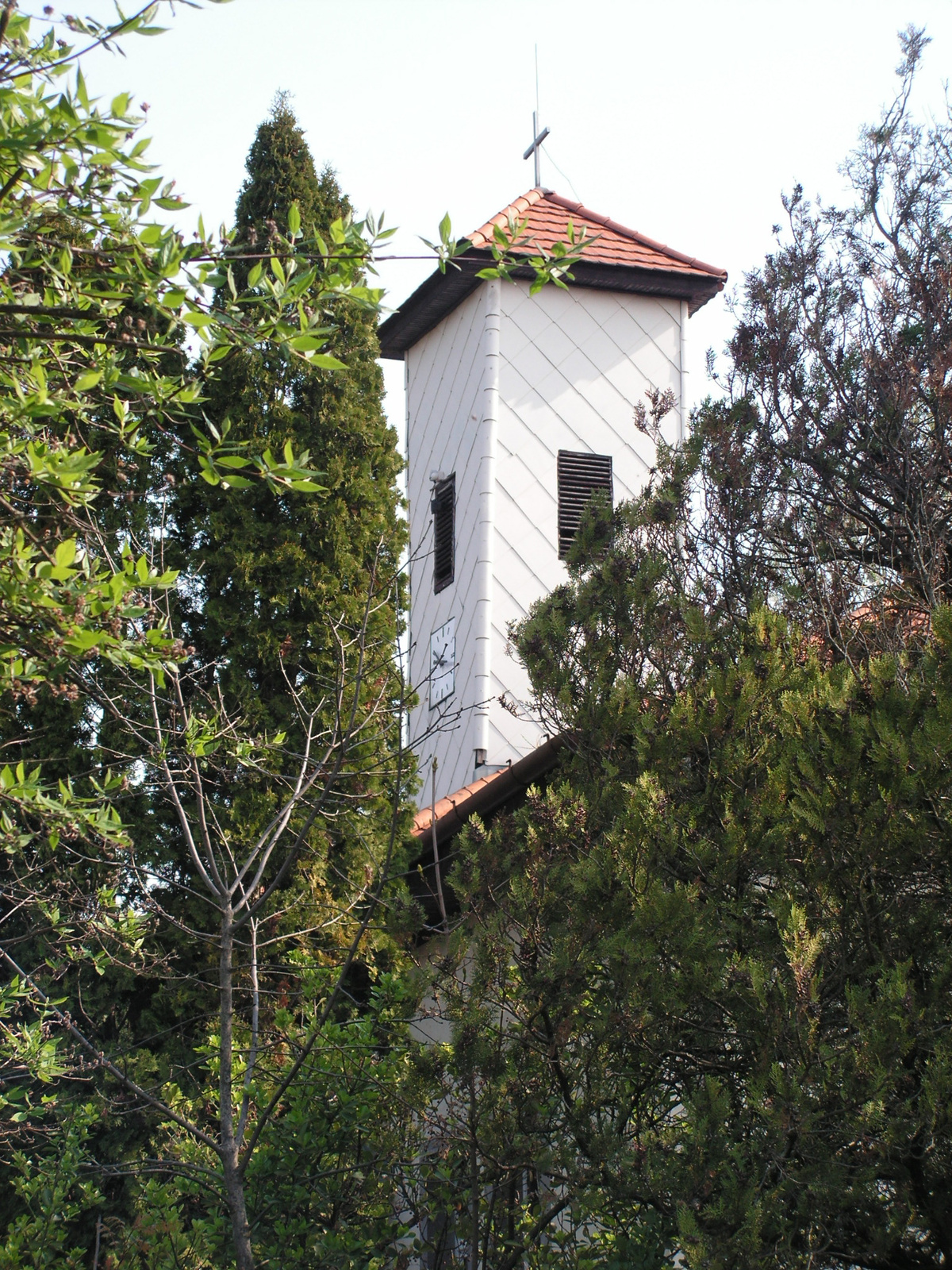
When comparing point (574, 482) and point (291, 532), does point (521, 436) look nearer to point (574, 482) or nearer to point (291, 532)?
point (574, 482)

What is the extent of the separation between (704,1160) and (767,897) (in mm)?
957

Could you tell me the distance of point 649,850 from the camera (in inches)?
179

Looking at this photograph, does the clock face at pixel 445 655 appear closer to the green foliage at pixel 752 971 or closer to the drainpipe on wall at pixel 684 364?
the drainpipe on wall at pixel 684 364

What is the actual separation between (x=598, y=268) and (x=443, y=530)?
3274 mm

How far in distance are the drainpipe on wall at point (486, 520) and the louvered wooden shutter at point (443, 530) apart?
830 mm

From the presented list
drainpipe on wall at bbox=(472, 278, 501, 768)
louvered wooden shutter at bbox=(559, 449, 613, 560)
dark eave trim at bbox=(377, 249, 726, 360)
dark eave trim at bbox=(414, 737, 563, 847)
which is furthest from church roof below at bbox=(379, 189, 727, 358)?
dark eave trim at bbox=(414, 737, 563, 847)

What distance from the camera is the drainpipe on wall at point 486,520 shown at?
1247 centimetres

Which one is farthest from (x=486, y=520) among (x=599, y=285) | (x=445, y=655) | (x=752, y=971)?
(x=752, y=971)

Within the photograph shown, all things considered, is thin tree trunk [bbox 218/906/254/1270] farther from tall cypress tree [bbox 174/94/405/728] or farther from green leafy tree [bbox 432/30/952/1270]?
tall cypress tree [bbox 174/94/405/728]

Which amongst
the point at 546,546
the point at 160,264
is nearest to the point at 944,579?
the point at 160,264

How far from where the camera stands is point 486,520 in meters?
13.0

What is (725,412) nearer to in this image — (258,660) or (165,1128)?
(258,660)

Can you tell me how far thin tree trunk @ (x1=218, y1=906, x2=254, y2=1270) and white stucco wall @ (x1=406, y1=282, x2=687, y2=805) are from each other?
26.1 ft

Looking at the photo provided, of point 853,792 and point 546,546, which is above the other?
point 546,546
